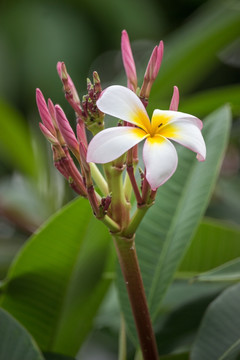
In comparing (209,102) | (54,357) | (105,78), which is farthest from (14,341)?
(105,78)

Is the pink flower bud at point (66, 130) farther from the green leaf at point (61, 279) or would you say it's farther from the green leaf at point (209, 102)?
the green leaf at point (209, 102)


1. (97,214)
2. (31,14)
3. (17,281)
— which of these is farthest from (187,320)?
(31,14)

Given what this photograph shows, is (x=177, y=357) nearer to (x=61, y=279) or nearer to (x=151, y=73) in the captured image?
(x=61, y=279)

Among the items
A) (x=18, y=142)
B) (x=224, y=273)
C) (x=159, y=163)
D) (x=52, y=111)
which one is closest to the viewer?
(x=159, y=163)

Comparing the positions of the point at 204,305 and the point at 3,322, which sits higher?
the point at 3,322

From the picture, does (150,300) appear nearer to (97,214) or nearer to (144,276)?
(144,276)

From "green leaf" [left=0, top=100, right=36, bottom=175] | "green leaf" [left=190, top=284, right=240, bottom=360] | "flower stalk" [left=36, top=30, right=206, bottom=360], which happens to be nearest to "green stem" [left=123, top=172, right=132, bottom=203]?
"flower stalk" [left=36, top=30, right=206, bottom=360]

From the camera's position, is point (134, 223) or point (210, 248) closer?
point (134, 223)
